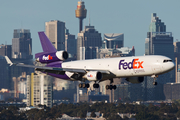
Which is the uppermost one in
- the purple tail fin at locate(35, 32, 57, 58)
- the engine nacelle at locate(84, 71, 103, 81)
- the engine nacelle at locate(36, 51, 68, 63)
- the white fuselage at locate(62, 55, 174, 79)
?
the purple tail fin at locate(35, 32, 57, 58)

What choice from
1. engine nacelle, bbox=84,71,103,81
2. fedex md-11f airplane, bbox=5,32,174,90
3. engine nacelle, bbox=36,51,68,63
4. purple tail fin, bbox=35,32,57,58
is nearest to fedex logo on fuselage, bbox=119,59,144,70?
fedex md-11f airplane, bbox=5,32,174,90

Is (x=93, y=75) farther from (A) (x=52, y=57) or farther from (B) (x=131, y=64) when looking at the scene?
(A) (x=52, y=57)

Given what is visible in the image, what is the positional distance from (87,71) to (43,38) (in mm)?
19627

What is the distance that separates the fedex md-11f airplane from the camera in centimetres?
10838

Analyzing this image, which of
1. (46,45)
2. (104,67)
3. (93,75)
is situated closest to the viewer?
(93,75)

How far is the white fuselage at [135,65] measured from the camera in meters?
108

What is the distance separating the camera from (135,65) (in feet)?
361

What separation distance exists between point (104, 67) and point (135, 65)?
8.53 meters

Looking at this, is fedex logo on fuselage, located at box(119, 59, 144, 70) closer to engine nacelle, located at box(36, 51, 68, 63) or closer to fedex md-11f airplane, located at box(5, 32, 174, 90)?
fedex md-11f airplane, located at box(5, 32, 174, 90)

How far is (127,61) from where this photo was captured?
367 feet

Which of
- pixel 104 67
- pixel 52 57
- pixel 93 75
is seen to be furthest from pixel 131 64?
pixel 52 57

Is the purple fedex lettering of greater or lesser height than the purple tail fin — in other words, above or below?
below

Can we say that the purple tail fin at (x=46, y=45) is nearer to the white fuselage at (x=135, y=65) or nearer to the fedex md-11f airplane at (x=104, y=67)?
the fedex md-11f airplane at (x=104, y=67)

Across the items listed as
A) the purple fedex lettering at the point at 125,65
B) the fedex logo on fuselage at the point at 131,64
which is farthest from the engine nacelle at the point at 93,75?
the purple fedex lettering at the point at 125,65
